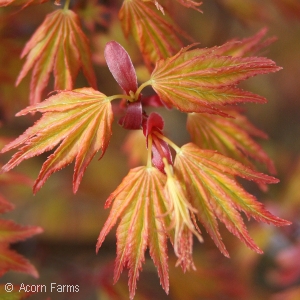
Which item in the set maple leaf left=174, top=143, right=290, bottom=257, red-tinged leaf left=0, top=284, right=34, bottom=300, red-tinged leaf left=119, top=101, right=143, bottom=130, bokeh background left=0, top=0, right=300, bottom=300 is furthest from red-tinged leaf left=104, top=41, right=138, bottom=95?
red-tinged leaf left=0, top=284, right=34, bottom=300

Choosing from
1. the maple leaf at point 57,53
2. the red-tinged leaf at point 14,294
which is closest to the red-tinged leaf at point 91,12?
the maple leaf at point 57,53

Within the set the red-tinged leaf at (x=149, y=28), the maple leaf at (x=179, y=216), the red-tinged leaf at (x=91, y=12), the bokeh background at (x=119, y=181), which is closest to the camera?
the maple leaf at (x=179, y=216)

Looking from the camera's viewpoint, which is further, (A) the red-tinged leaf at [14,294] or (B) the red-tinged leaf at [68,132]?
(A) the red-tinged leaf at [14,294]

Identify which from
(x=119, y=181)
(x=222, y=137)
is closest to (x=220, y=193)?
(x=222, y=137)

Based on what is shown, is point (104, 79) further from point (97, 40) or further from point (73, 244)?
point (73, 244)

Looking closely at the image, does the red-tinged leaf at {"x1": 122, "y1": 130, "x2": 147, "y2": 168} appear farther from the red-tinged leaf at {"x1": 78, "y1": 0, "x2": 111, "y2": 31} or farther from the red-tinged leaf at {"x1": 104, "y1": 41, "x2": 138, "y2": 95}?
the red-tinged leaf at {"x1": 104, "y1": 41, "x2": 138, "y2": 95}

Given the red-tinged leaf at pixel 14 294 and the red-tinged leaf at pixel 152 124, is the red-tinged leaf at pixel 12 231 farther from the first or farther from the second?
the red-tinged leaf at pixel 152 124
